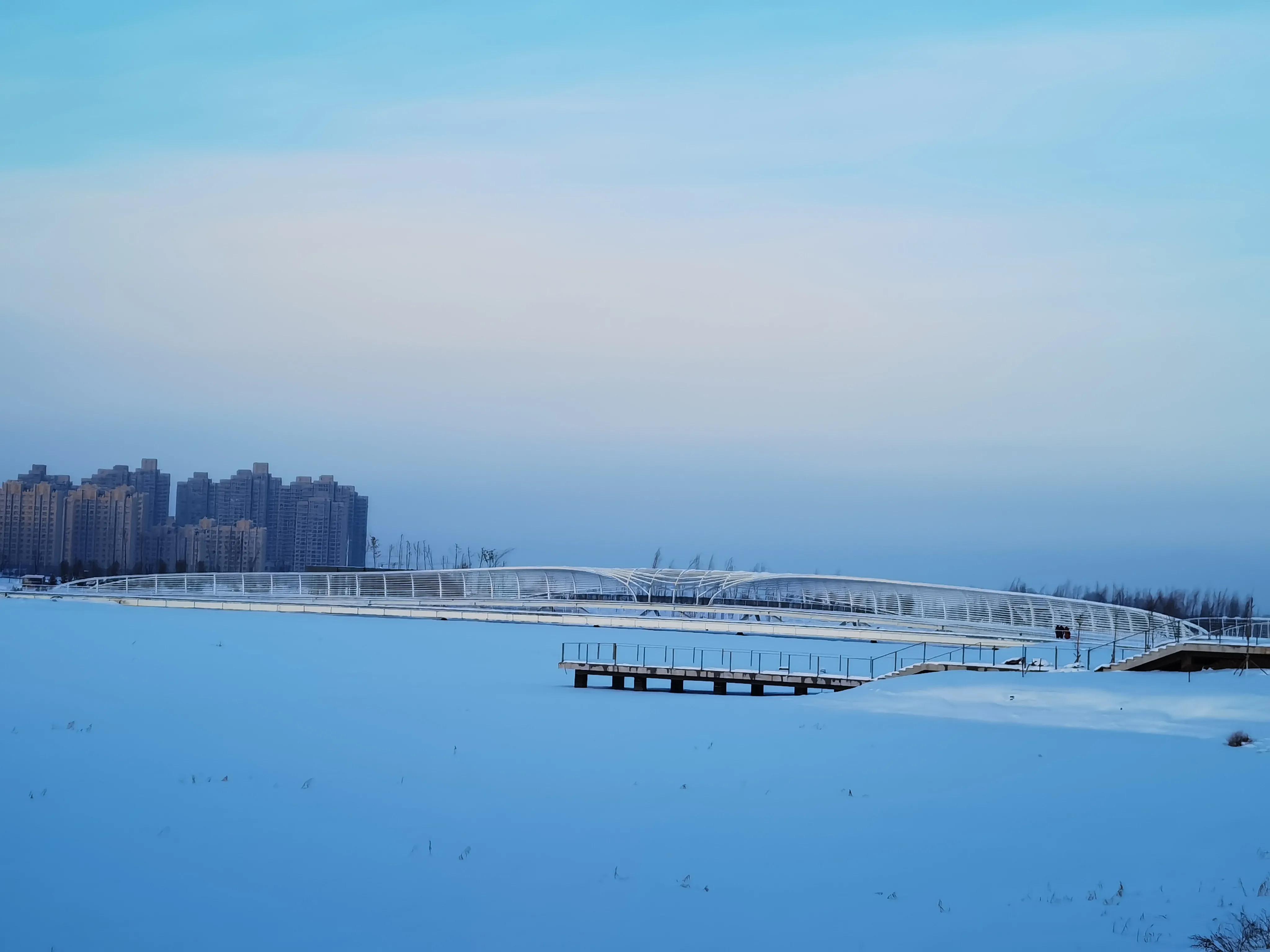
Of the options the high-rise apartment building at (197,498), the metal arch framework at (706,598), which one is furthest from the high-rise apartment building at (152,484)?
the metal arch framework at (706,598)

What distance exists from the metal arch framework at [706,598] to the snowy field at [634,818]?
1583cm

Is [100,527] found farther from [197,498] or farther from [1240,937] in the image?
[1240,937]

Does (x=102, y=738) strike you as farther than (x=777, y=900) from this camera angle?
Yes

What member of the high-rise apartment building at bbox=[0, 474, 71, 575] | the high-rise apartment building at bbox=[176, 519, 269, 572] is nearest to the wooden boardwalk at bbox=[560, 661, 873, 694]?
the high-rise apartment building at bbox=[176, 519, 269, 572]

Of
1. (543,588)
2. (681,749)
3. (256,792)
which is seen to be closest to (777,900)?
(256,792)

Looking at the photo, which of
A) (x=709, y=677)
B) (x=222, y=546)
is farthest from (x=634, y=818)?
(x=222, y=546)

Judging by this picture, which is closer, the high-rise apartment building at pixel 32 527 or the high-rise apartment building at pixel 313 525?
the high-rise apartment building at pixel 32 527

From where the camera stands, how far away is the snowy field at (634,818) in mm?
9945

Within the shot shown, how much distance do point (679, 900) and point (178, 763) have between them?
8.22 meters

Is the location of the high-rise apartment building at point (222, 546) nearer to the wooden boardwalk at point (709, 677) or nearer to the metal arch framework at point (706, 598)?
the metal arch framework at point (706, 598)

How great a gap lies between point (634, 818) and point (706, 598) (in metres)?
35.1

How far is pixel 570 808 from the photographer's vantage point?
1423 cm

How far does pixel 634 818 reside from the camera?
13.9 metres

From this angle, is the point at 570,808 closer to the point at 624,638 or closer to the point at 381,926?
the point at 381,926
